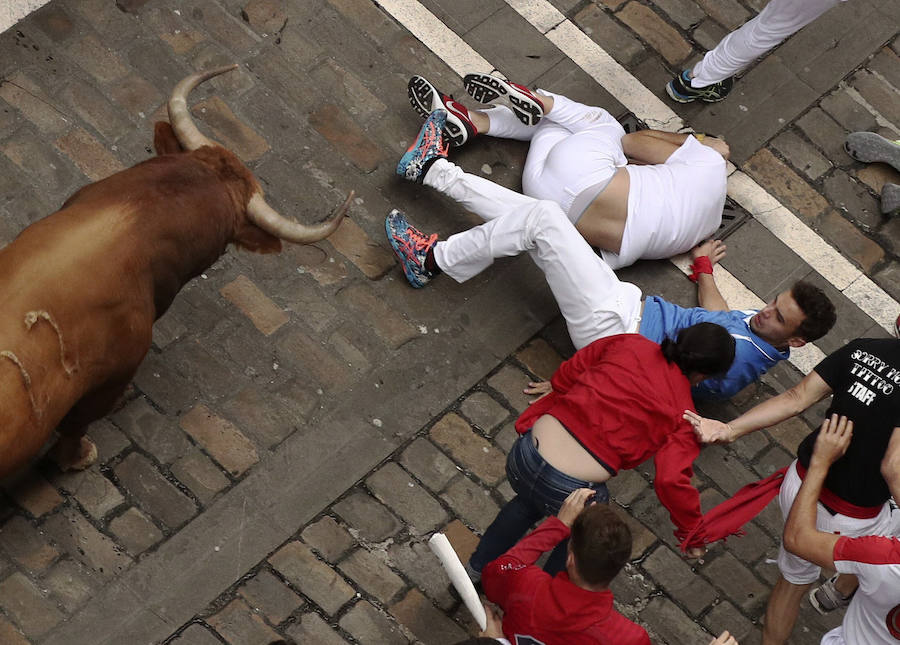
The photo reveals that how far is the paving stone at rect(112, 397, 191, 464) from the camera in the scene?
6035mm

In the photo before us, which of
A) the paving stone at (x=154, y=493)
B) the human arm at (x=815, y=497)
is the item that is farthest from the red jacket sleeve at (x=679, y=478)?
the paving stone at (x=154, y=493)

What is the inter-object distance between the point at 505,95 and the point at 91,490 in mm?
3451

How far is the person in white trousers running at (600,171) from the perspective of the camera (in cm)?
681

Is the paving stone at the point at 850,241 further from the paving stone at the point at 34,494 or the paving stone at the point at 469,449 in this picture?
the paving stone at the point at 34,494

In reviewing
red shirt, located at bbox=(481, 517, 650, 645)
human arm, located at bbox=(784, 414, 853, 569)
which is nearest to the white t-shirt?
human arm, located at bbox=(784, 414, 853, 569)

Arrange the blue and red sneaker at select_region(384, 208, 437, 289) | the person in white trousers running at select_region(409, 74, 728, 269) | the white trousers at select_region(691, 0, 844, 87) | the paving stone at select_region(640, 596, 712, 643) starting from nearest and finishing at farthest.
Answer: the paving stone at select_region(640, 596, 712, 643) → the blue and red sneaker at select_region(384, 208, 437, 289) → the person in white trousers running at select_region(409, 74, 728, 269) → the white trousers at select_region(691, 0, 844, 87)

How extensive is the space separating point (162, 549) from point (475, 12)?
4.26 metres

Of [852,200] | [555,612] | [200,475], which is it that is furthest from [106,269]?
[852,200]

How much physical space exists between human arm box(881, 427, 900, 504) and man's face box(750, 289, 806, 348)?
986 millimetres

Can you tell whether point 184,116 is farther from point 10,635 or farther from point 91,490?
point 10,635

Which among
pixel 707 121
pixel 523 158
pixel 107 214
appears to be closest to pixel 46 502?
pixel 107 214

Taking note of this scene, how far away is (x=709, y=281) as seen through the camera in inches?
276

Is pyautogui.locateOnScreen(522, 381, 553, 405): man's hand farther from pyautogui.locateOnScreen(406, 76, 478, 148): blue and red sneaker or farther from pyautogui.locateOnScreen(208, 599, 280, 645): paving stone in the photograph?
pyautogui.locateOnScreen(208, 599, 280, 645): paving stone

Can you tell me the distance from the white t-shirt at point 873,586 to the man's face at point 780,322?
4.58 ft
